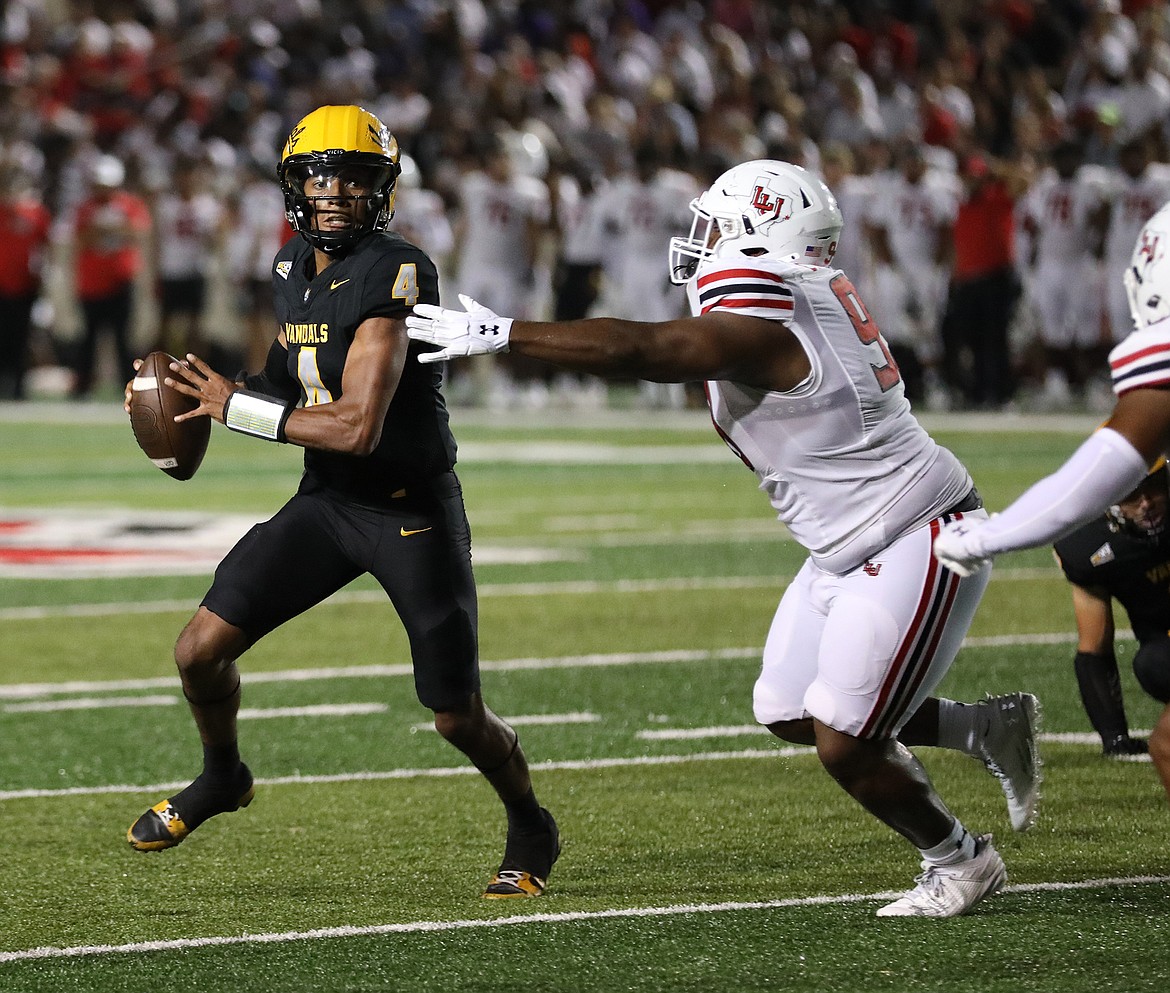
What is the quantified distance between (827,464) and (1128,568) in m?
1.71

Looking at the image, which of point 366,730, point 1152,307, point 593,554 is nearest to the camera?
point 1152,307

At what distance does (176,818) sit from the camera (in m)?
4.82

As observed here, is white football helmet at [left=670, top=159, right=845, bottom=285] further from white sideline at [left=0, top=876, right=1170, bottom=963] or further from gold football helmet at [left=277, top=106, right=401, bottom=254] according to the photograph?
white sideline at [left=0, top=876, right=1170, bottom=963]

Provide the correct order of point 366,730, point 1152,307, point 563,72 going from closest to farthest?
point 1152,307, point 366,730, point 563,72

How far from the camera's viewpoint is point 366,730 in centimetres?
651

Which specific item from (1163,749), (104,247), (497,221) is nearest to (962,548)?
(1163,749)

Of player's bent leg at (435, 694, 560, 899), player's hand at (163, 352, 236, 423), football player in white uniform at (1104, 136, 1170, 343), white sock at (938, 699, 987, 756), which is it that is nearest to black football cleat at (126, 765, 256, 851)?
player's bent leg at (435, 694, 560, 899)

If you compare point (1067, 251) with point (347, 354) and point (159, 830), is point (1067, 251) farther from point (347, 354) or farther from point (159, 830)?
point (159, 830)

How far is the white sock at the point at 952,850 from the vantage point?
429 centimetres

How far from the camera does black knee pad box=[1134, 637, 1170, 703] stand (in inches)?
214

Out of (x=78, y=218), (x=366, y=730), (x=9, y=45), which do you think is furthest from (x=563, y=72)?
(x=366, y=730)

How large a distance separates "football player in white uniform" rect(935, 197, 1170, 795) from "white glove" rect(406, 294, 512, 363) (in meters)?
0.90

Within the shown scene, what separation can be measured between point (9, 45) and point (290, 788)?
768 inches

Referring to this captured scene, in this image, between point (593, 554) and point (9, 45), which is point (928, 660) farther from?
point (9, 45)
